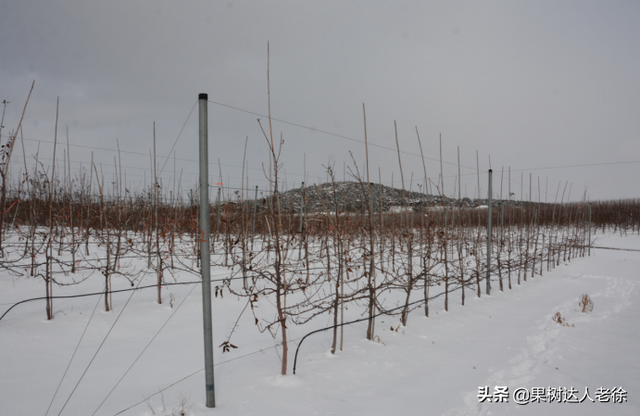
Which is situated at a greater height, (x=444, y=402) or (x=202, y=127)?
(x=202, y=127)

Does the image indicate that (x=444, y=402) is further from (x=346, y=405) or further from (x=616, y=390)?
(x=616, y=390)

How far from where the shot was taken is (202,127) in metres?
2.27

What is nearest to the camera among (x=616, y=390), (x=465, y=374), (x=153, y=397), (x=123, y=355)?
(x=153, y=397)

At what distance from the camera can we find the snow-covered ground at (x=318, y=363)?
2588 mm

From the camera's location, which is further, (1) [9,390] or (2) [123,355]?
(2) [123,355]

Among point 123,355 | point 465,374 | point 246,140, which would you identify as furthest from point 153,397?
point 246,140

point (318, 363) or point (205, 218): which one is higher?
point (205, 218)

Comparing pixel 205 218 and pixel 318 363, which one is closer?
pixel 205 218

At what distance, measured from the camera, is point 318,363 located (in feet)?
10.6

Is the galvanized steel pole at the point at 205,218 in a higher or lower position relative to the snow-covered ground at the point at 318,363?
higher

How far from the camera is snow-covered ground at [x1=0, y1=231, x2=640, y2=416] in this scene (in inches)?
102

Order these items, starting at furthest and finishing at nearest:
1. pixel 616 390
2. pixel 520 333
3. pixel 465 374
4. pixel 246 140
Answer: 1. pixel 246 140
2. pixel 520 333
3. pixel 465 374
4. pixel 616 390

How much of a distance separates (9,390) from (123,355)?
2.96 ft

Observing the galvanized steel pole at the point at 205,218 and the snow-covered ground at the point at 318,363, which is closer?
the galvanized steel pole at the point at 205,218
